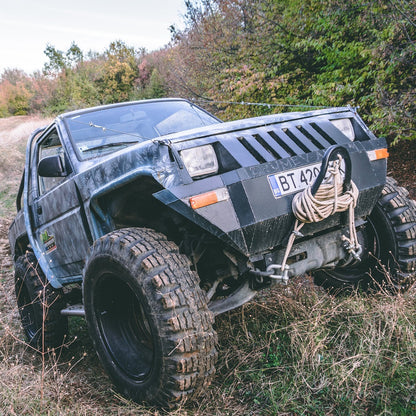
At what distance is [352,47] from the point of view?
612 cm

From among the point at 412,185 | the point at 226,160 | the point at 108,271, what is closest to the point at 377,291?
the point at 226,160

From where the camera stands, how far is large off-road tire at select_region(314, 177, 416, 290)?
2748mm

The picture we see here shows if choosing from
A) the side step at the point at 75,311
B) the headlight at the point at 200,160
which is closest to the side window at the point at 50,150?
the side step at the point at 75,311

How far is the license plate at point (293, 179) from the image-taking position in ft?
6.90

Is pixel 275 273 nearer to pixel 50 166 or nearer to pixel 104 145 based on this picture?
pixel 104 145

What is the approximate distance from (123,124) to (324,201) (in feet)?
5.93

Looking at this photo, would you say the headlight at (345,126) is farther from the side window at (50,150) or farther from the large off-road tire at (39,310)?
the large off-road tire at (39,310)

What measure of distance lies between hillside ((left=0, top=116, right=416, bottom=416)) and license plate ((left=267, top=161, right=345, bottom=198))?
89cm

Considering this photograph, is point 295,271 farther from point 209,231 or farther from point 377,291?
point 377,291

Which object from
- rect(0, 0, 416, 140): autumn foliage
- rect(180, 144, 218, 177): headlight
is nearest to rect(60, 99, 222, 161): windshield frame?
rect(180, 144, 218, 177): headlight

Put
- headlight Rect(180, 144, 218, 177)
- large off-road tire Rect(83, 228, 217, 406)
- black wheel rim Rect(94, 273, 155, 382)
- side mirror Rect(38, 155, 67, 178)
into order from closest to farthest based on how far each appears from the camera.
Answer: large off-road tire Rect(83, 228, 217, 406) → headlight Rect(180, 144, 218, 177) → black wheel rim Rect(94, 273, 155, 382) → side mirror Rect(38, 155, 67, 178)

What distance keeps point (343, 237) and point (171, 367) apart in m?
1.23

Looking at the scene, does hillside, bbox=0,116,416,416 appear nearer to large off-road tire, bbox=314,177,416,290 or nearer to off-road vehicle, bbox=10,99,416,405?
large off-road tire, bbox=314,177,416,290

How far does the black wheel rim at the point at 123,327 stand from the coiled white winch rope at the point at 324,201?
1.02 m
